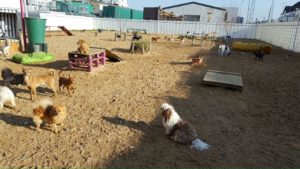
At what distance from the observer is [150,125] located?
514cm

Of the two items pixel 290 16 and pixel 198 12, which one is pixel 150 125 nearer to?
pixel 290 16

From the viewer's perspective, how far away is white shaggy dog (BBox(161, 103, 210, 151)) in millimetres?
4383

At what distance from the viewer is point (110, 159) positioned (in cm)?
391

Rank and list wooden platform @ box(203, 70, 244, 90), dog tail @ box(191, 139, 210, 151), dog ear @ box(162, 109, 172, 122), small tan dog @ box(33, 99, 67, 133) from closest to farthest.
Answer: dog tail @ box(191, 139, 210, 151)
small tan dog @ box(33, 99, 67, 133)
dog ear @ box(162, 109, 172, 122)
wooden platform @ box(203, 70, 244, 90)

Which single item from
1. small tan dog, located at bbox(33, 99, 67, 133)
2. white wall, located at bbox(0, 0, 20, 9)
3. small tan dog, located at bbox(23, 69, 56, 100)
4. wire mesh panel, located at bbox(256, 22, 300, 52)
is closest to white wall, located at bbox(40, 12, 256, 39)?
wire mesh panel, located at bbox(256, 22, 300, 52)

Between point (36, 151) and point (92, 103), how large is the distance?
228cm

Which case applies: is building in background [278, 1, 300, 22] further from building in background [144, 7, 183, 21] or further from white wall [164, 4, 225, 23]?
building in background [144, 7, 183, 21]

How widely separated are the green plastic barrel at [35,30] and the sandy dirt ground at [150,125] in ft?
10.5

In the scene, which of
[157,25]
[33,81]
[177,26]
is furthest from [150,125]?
[157,25]

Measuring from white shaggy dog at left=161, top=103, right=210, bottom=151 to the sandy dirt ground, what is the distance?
0.12 meters

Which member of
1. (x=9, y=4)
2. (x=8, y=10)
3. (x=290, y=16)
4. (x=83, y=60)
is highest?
(x=290, y=16)

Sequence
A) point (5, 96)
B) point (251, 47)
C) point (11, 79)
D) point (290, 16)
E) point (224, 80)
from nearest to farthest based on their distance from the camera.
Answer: point (5, 96)
point (11, 79)
point (224, 80)
point (251, 47)
point (290, 16)

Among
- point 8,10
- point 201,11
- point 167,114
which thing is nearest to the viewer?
point 167,114

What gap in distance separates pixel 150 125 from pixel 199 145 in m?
1.18
